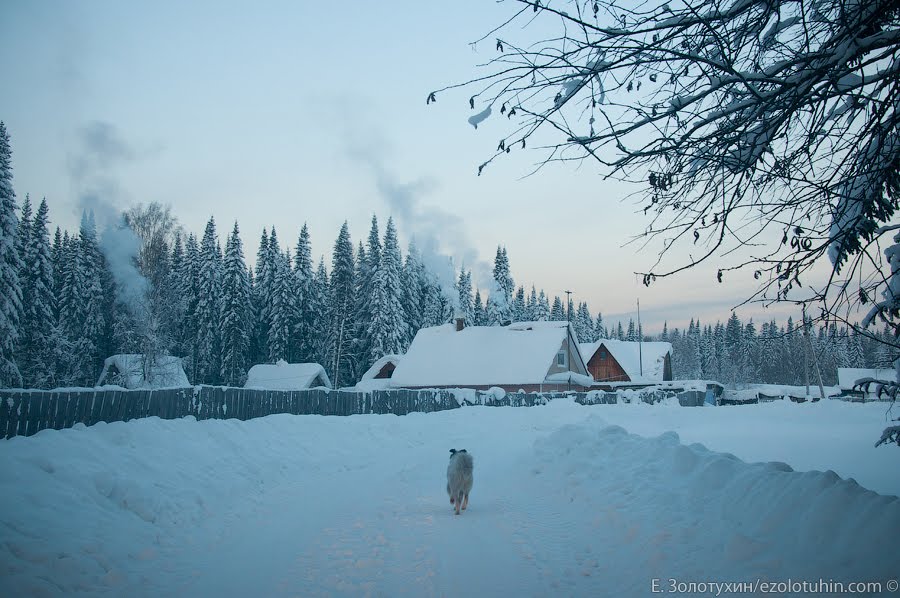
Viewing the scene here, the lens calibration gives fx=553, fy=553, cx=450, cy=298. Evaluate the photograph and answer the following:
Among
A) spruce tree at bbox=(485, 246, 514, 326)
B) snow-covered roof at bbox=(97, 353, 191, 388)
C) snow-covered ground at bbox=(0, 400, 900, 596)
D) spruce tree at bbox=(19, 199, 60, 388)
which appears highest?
spruce tree at bbox=(485, 246, 514, 326)

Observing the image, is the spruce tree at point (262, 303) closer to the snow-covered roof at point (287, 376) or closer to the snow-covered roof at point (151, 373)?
the snow-covered roof at point (287, 376)

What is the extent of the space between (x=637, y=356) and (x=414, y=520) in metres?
69.1

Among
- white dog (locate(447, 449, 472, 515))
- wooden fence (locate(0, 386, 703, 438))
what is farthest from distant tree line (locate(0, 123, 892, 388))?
white dog (locate(447, 449, 472, 515))

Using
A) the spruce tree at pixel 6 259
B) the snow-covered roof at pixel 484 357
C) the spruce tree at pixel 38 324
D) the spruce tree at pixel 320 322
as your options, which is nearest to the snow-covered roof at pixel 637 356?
the snow-covered roof at pixel 484 357

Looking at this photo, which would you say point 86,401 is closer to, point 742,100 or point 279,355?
point 742,100

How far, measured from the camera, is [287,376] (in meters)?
50.4

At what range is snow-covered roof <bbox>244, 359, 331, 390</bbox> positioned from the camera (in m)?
49.5

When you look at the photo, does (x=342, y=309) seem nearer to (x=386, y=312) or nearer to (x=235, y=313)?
(x=386, y=312)

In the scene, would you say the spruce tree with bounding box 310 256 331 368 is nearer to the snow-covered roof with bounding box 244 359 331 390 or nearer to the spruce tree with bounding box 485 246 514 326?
the snow-covered roof with bounding box 244 359 331 390

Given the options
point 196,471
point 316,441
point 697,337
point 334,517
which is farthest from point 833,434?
point 697,337

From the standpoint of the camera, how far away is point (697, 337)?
129875 millimetres

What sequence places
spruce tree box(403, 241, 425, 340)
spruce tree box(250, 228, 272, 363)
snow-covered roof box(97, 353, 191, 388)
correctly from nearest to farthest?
snow-covered roof box(97, 353, 191, 388) → spruce tree box(250, 228, 272, 363) → spruce tree box(403, 241, 425, 340)

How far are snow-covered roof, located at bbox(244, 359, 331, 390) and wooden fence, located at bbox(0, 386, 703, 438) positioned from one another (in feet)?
64.4

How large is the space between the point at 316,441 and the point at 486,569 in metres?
11.0
